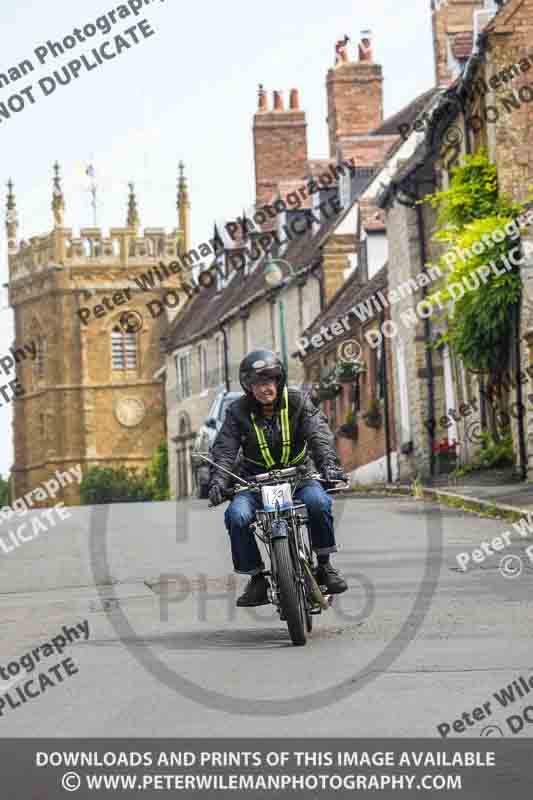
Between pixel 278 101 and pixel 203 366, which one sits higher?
pixel 278 101

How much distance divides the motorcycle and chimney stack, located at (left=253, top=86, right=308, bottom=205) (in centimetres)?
5192

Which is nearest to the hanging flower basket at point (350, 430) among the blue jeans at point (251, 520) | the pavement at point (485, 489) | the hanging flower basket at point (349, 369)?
the hanging flower basket at point (349, 369)

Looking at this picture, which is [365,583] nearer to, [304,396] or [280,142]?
[304,396]

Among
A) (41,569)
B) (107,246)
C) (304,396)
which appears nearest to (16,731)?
(304,396)

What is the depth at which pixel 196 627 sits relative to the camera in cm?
1154

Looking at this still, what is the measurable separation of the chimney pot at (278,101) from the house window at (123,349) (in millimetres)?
46329

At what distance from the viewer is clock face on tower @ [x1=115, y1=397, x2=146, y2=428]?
10819 centimetres

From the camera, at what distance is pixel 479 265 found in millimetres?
28031

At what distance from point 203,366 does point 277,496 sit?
62.4 meters

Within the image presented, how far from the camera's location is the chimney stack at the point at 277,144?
62312 mm

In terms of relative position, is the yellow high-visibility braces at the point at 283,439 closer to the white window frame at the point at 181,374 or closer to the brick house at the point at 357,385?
the brick house at the point at 357,385

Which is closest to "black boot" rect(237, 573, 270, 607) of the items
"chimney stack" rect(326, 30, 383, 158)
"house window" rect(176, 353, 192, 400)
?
"chimney stack" rect(326, 30, 383, 158)

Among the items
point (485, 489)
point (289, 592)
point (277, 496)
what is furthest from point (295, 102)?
point (289, 592)

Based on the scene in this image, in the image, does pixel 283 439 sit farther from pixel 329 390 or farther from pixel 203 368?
pixel 203 368
